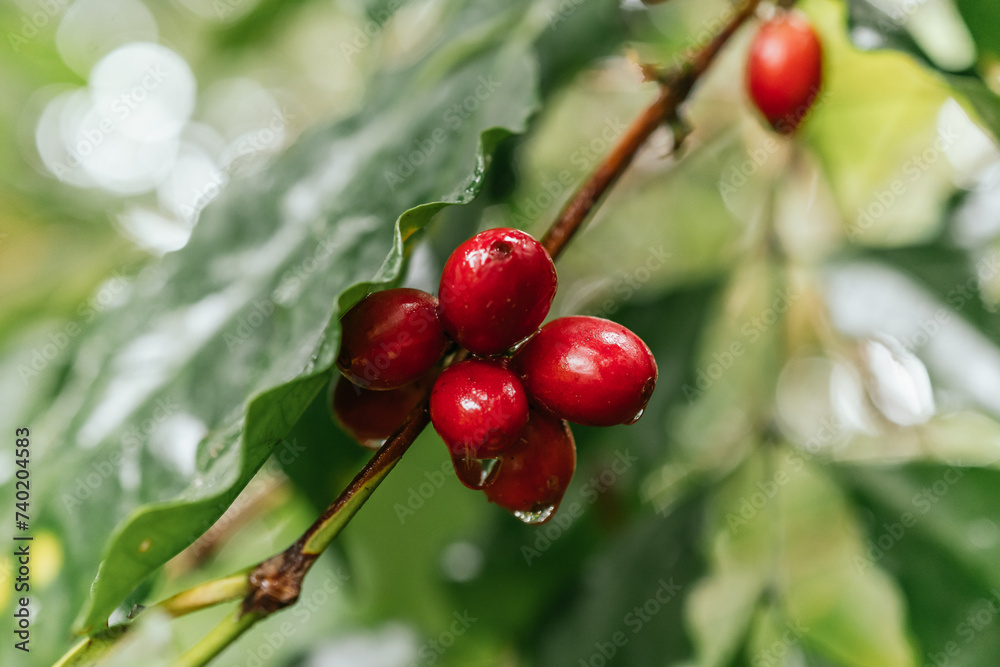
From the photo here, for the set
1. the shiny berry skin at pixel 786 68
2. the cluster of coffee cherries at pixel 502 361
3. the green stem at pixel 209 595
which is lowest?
the shiny berry skin at pixel 786 68

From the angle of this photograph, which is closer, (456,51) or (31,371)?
(456,51)

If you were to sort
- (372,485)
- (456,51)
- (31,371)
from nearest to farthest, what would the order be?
1. (372,485)
2. (456,51)
3. (31,371)

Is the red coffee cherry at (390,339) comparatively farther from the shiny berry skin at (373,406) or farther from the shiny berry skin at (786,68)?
the shiny berry skin at (786,68)

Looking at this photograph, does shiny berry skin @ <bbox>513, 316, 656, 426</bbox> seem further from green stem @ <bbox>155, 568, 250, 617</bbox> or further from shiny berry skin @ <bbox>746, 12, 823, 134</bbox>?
shiny berry skin @ <bbox>746, 12, 823, 134</bbox>

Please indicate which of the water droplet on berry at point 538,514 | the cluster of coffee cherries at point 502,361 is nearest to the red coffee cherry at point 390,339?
the cluster of coffee cherries at point 502,361

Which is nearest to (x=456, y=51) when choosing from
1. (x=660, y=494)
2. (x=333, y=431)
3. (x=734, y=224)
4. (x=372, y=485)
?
(x=333, y=431)

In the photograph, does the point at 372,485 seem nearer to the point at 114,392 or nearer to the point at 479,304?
the point at 479,304
